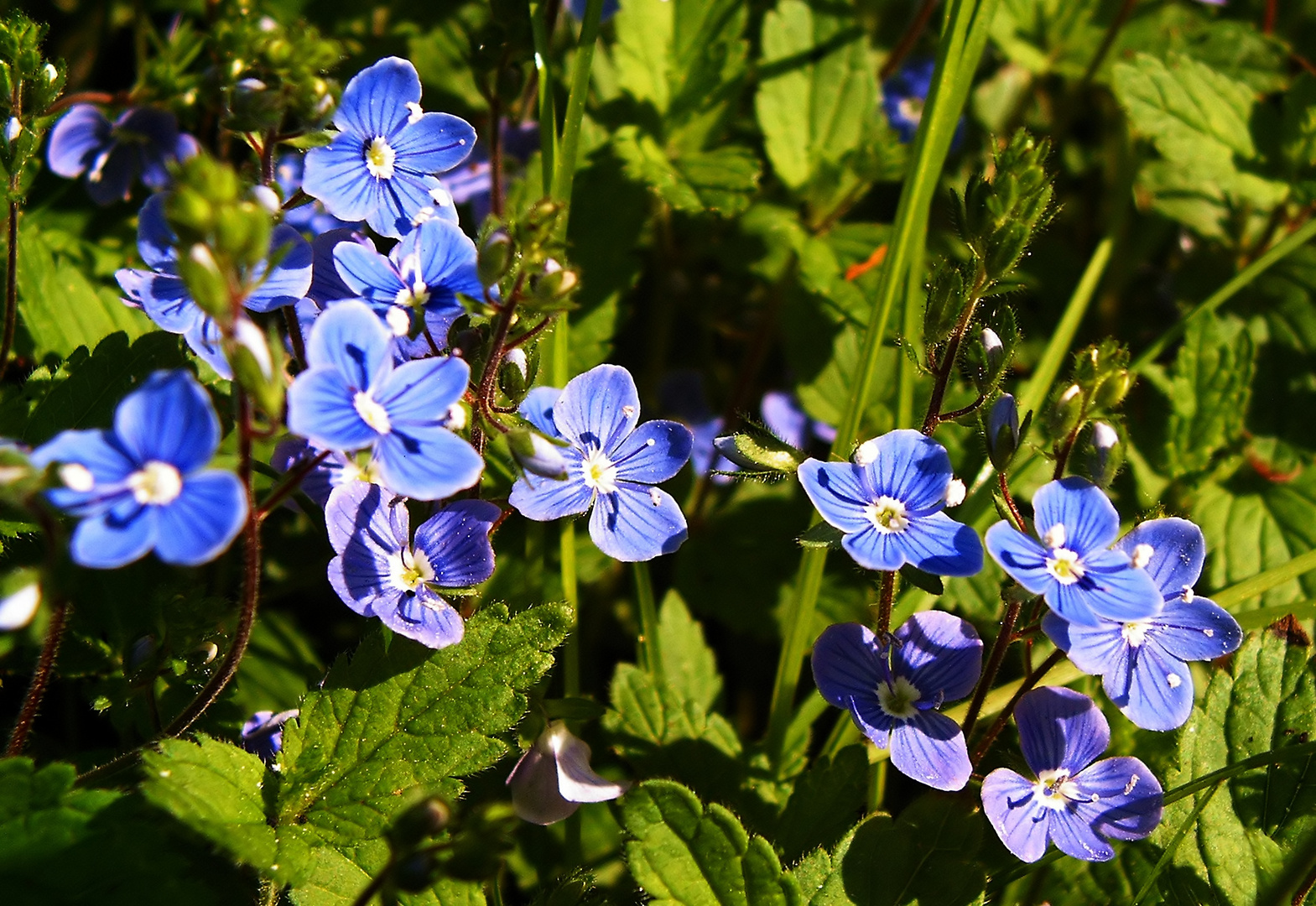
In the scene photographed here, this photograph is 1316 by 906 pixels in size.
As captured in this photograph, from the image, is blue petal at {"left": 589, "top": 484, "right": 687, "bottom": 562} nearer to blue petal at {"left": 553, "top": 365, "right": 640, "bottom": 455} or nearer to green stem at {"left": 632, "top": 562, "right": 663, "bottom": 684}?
blue petal at {"left": 553, "top": 365, "right": 640, "bottom": 455}

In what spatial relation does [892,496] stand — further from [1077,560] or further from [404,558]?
[404,558]

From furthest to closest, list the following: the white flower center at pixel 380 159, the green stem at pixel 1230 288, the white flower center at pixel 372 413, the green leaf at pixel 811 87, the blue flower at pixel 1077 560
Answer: the green leaf at pixel 811 87
the green stem at pixel 1230 288
the white flower center at pixel 380 159
the blue flower at pixel 1077 560
the white flower center at pixel 372 413

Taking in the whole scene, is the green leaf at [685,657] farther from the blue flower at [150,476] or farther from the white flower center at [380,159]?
the blue flower at [150,476]

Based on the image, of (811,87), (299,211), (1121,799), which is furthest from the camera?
Result: (811,87)

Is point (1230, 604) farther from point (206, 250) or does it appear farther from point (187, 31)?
point (187, 31)

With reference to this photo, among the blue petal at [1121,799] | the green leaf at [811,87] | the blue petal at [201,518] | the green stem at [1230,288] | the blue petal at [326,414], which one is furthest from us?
the green leaf at [811,87]

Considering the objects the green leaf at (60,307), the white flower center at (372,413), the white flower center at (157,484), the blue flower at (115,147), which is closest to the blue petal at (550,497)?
the white flower center at (372,413)

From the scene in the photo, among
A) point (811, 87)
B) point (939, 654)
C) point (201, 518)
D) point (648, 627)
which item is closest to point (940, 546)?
point (939, 654)

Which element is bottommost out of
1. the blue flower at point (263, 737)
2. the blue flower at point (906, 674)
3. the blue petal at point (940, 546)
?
the blue flower at point (263, 737)
